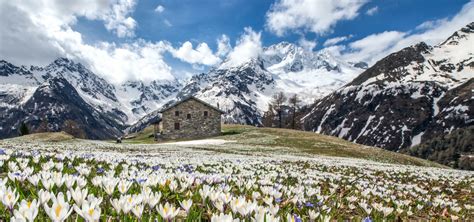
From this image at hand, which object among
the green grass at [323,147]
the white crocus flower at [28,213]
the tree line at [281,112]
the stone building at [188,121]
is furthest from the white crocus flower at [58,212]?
the tree line at [281,112]

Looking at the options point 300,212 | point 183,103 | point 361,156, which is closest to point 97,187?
point 300,212

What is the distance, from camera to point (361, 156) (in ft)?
181

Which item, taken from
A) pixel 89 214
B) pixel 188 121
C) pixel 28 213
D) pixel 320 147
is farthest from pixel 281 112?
pixel 28 213

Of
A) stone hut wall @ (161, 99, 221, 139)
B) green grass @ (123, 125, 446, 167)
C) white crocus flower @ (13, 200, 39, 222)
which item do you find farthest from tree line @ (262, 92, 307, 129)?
white crocus flower @ (13, 200, 39, 222)

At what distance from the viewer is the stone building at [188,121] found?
89625 millimetres

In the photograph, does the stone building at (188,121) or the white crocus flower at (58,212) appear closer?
the white crocus flower at (58,212)

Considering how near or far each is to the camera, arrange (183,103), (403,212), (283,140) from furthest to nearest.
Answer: (183,103) → (283,140) → (403,212)

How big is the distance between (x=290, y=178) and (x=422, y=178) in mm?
10867

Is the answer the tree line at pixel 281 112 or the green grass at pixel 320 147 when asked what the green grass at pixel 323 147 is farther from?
the tree line at pixel 281 112

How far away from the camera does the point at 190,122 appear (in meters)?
90.4

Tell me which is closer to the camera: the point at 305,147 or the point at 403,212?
the point at 403,212

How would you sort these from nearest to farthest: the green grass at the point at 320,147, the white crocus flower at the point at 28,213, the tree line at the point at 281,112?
the white crocus flower at the point at 28,213 → the green grass at the point at 320,147 → the tree line at the point at 281,112

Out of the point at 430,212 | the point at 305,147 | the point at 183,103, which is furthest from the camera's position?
the point at 183,103

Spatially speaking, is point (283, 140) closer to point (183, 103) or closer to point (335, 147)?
point (335, 147)
